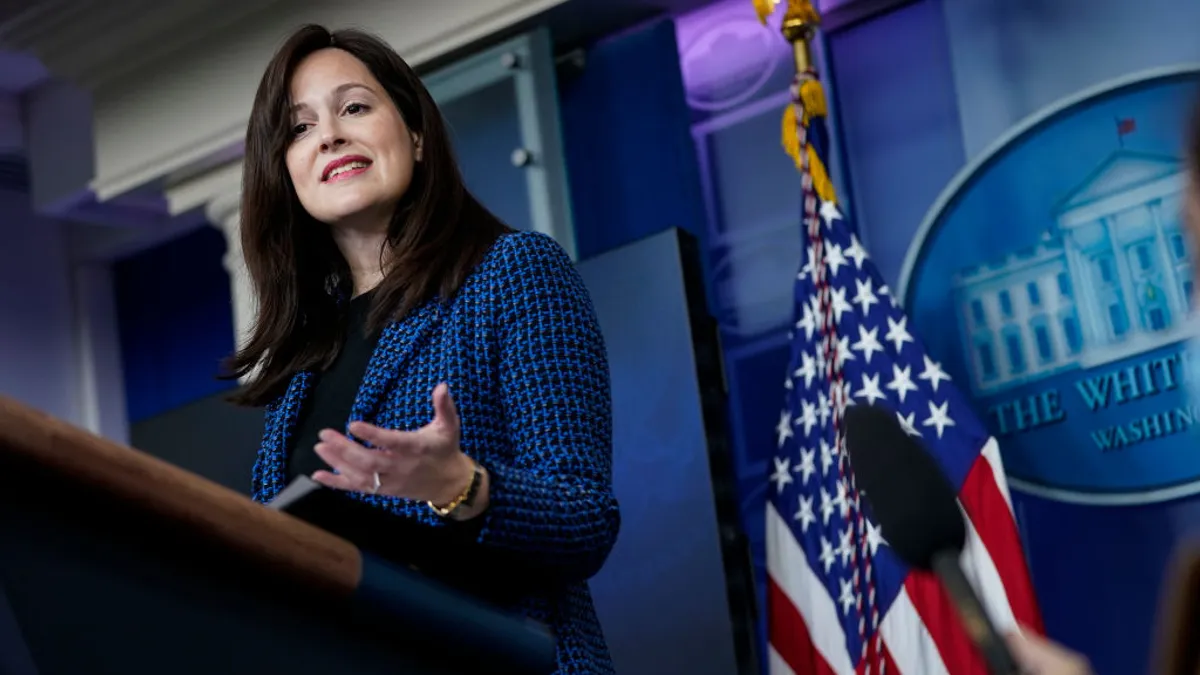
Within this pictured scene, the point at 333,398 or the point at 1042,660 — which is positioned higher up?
the point at 333,398

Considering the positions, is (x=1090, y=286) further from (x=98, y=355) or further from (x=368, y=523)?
(x=98, y=355)

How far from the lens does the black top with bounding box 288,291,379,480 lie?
4.86 feet

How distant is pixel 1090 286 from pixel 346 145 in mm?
1896

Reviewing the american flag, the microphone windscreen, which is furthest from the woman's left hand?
the american flag

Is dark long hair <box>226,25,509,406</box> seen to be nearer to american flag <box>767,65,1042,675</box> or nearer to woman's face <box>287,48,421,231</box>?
woman's face <box>287,48,421,231</box>

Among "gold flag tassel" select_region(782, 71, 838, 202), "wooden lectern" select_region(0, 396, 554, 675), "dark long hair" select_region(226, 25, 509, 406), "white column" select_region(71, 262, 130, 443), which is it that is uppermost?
"white column" select_region(71, 262, 130, 443)

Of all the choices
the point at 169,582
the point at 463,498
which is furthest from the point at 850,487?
the point at 169,582

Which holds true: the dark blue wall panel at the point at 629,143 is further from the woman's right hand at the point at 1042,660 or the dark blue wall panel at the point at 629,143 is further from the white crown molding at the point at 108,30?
A: the woman's right hand at the point at 1042,660

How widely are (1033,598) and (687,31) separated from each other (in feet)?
5.52

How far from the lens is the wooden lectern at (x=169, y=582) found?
0.76m

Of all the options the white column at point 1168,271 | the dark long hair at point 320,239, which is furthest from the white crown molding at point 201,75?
the dark long hair at point 320,239

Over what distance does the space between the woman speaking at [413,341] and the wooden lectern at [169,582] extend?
10cm

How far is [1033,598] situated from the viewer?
2758 mm

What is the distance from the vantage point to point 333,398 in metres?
1.51
